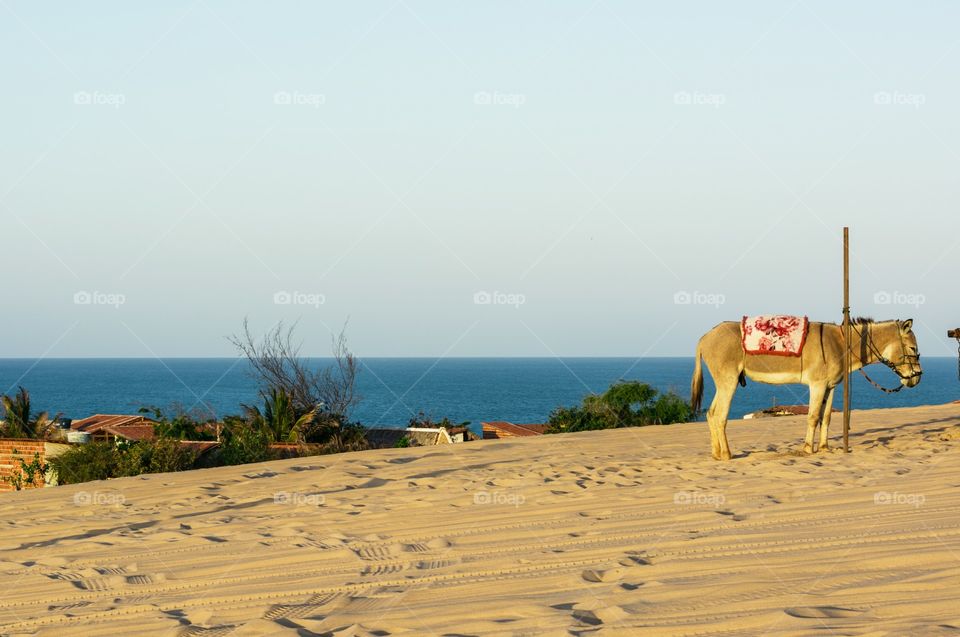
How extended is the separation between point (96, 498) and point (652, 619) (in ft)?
25.8

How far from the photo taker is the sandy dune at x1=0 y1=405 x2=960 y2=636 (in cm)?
570

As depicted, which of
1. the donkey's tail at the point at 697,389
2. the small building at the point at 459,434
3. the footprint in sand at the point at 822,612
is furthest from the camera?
the small building at the point at 459,434

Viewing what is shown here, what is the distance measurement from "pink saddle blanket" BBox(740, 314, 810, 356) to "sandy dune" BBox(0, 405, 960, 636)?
1458mm

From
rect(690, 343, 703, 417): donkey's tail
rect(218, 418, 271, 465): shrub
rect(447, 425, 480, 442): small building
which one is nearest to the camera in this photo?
rect(690, 343, 703, 417): donkey's tail

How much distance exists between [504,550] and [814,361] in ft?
24.1

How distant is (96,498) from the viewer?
37.1ft

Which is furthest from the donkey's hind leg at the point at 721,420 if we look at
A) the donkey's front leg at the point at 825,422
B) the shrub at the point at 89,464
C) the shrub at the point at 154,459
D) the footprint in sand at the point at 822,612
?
the shrub at the point at 89,464

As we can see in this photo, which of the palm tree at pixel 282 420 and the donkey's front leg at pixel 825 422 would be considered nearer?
the donkey's front leg at pixel 825 422

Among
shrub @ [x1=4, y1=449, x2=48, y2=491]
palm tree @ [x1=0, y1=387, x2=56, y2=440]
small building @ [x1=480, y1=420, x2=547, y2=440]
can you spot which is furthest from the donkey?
small building @ [x1=480, y1=420, x2=547, y2=440]

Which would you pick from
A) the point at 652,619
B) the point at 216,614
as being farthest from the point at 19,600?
the point at 652,619

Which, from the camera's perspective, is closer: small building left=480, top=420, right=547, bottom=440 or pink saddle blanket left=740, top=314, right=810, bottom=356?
pink saddle blanket left=740, top=314, right=810, bottom=356

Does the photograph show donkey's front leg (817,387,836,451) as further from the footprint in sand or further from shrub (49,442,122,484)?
shrub (49,442,122,484)

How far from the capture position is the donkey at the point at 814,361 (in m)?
13.4

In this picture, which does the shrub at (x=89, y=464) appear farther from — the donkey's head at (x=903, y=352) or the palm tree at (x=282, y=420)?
the donkey's head at (x=903, y=352)
